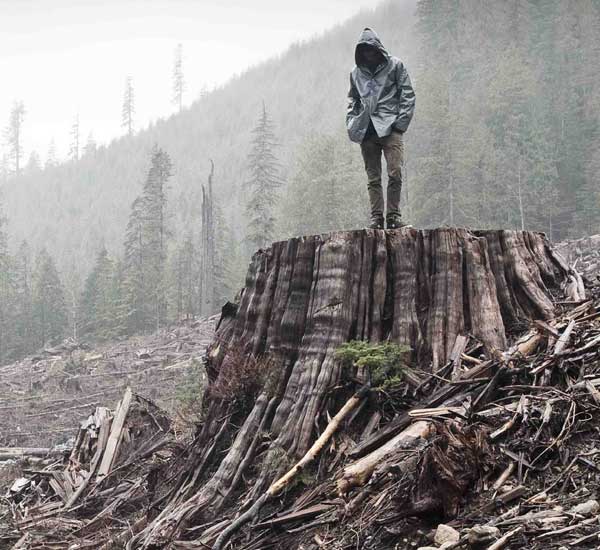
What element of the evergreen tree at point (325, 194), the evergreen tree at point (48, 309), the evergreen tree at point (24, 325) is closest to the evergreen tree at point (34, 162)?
the evergreen tree at point (24, 325)

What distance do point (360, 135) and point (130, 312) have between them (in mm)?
39142

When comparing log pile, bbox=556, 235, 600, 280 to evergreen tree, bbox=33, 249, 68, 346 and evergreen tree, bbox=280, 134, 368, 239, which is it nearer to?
evergreen tree, bbox=280, 134, 368, 239

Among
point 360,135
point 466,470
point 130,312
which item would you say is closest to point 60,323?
point 130,312

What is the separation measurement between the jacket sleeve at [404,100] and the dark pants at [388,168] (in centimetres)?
15

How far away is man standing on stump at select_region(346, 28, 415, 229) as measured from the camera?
6414 mm

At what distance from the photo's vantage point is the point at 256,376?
539 centimetres

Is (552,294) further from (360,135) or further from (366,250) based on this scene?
(360,135)

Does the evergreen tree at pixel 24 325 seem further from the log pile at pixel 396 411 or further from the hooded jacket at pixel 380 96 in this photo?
the hooded jacket at pixel 380 96

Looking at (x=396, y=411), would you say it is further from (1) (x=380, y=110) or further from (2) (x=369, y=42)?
(2) (x=369, y=42)

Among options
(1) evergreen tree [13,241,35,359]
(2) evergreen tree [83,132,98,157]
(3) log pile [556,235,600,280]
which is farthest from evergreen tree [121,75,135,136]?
(3) log pile [556,235,600,280]

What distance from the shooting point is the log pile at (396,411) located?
3.04 metres

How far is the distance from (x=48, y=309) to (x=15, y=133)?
81057 mm

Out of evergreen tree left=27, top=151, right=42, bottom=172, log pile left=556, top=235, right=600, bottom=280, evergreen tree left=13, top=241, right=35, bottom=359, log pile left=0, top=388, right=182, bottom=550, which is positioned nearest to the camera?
log pile left=0, top=388, right=182, bottom=550

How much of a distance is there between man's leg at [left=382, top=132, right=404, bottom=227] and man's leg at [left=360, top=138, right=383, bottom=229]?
181 millimetres
